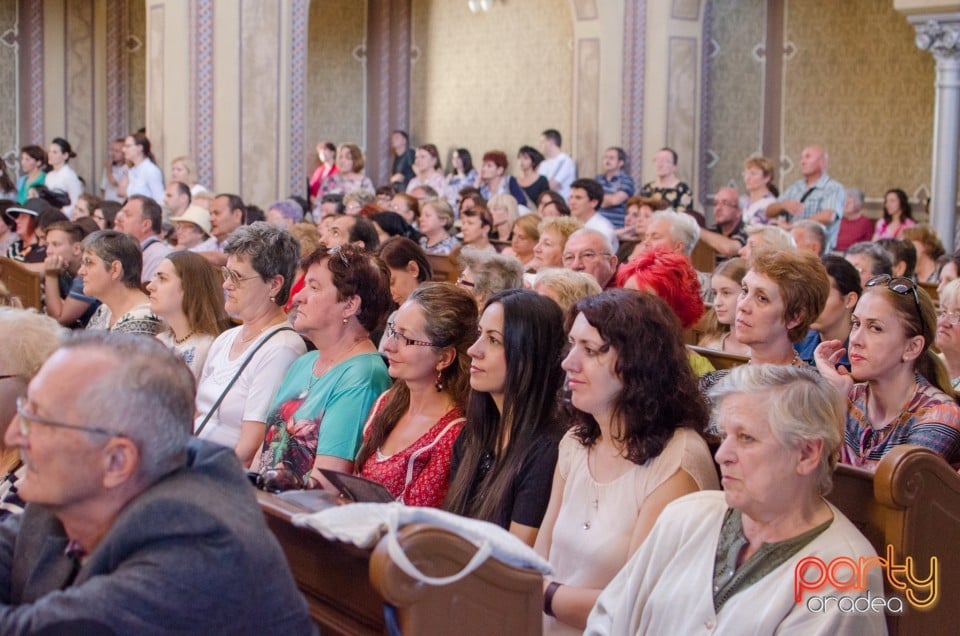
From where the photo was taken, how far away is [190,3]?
10.3m

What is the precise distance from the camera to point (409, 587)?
200cm

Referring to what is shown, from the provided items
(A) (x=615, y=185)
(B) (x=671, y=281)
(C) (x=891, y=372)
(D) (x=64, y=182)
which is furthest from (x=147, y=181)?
(C) (x=891, y=372)

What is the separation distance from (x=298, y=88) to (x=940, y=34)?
208 inches

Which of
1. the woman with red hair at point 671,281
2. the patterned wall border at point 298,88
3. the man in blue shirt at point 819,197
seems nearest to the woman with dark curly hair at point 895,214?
the man in blue shirt at point 819,197

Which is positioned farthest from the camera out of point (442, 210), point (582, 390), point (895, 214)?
point (895, 214)

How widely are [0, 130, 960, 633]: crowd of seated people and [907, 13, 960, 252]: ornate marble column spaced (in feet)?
15.8

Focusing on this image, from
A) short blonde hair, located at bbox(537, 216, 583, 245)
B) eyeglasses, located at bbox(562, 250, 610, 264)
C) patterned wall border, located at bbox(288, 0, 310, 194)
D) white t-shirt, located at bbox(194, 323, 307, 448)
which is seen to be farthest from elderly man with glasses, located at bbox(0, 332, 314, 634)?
patterned wall border, located at bbox(288, 0, 310, 194)

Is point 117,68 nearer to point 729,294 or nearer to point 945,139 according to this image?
point 945,139

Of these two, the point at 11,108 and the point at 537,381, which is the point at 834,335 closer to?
the point at 537,381

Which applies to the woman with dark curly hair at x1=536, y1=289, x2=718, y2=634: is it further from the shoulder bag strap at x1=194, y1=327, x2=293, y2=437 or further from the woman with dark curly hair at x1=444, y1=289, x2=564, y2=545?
the shoulder bag strap at x1=194, y1=327, x2=293, y2=437

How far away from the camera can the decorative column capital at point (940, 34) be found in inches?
397

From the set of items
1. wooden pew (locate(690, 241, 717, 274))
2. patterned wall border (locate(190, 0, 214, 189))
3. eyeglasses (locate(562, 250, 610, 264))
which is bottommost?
wooden pew (locate(690, 241, 717, 274))

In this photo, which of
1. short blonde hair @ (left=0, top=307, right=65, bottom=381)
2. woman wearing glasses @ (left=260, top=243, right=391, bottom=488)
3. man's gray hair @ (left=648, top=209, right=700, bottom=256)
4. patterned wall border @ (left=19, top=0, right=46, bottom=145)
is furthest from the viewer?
patterned wall border @ (left=19, top=0, right=46, bottom=145)

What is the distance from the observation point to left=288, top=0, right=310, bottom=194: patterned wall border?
414 inches
